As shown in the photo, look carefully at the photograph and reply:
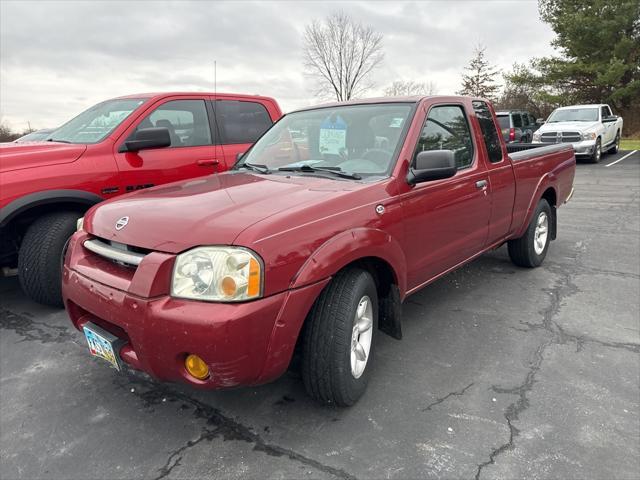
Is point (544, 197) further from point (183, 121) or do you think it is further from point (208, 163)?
point (183, 121)

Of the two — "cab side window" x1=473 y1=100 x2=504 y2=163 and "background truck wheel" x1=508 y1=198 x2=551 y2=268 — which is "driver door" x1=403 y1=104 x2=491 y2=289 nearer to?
"cab side window" x1=473 y1=100 x2=504 y2=163

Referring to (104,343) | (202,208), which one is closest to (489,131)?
(202,208)

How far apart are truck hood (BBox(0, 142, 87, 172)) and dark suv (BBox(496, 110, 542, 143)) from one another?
1324 cm

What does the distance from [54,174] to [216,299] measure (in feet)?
9.00

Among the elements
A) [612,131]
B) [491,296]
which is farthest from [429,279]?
[612,131]

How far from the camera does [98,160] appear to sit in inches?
167

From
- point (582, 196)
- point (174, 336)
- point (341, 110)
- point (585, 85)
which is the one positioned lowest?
point (582, 196)

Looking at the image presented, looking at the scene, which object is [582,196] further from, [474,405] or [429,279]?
[474,405]

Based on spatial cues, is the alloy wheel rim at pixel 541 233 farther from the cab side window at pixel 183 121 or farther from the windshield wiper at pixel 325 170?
the cab side window at pixel 183 121

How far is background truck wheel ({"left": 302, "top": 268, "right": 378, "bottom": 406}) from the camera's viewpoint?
2336 millimetres

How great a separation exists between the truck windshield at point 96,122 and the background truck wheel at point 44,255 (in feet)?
3.14

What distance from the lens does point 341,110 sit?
3535mm

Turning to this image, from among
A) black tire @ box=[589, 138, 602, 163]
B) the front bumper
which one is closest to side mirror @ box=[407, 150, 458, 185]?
the front bumper

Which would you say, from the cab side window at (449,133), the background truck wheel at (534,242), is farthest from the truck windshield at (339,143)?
the background truck wheel at (534,242)
